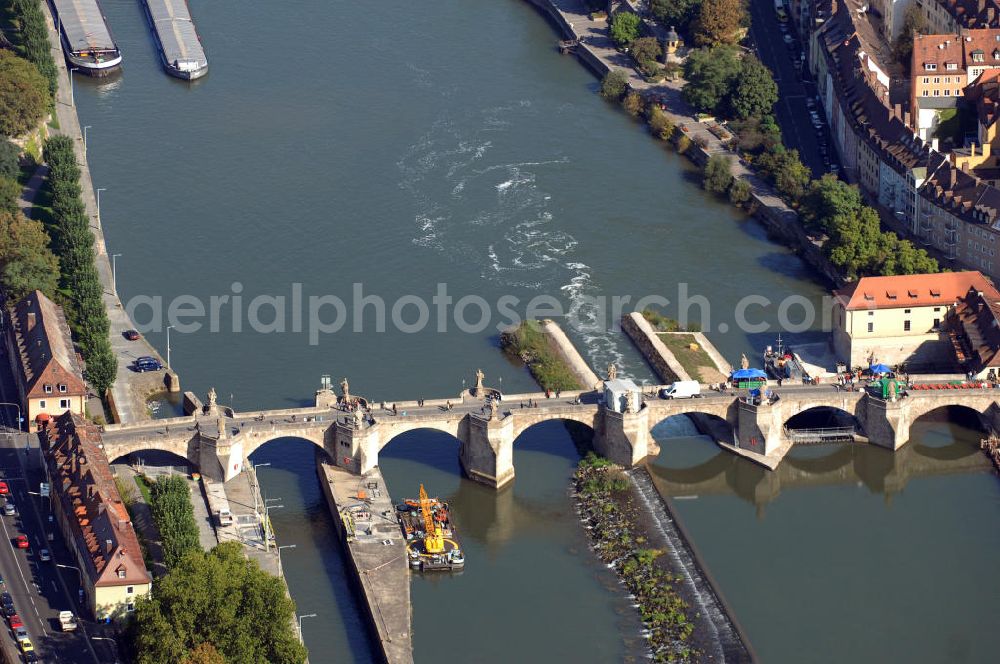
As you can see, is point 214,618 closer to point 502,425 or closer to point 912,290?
point 502,425

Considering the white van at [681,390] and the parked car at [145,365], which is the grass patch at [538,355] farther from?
the parked car at [145,365]

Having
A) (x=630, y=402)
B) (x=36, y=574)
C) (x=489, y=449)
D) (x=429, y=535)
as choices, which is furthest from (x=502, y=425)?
(x=36, y=574)

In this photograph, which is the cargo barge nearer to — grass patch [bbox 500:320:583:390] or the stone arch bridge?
the stone arch bridge

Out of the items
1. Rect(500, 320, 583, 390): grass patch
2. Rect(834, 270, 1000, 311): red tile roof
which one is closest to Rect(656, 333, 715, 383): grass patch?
Rect(500, 320, 583, 390): grass patch

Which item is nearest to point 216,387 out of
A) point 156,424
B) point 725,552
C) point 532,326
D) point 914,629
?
point 156,424

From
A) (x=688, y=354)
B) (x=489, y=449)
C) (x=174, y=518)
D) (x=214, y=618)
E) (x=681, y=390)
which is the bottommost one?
(x=688, y=354)

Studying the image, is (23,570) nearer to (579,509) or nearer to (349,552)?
(349,552)
